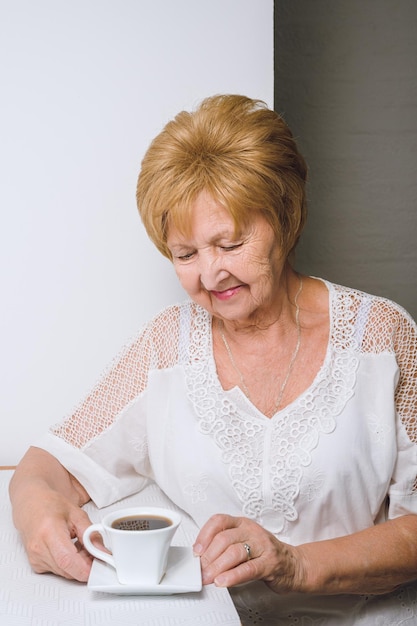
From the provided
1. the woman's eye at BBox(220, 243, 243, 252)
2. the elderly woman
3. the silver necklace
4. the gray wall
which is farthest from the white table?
the gray wall

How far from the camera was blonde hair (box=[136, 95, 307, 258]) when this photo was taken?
4.11ft

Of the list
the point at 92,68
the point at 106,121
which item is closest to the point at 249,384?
the point at 106,121

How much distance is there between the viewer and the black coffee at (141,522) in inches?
38.8

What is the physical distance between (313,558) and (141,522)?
1.09ft

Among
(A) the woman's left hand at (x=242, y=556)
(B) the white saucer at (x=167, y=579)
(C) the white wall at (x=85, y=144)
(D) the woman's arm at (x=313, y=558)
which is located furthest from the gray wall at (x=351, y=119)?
(B) the white saucer at (x=167, y=579)

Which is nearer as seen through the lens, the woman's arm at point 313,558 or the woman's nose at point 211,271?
the woman's arm at point 313,558

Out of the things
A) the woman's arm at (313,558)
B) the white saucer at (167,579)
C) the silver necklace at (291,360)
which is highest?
the silver necklace at (291,360)

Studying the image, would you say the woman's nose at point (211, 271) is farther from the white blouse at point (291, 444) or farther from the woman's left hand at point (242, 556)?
the woman's left hand at point (242, 556)

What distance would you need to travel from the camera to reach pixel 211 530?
1054mm

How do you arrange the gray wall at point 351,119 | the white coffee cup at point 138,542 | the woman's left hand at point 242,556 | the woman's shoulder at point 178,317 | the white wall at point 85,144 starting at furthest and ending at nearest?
the gray wall at point 351,119 < the white wall at point 85,144 < the woman's shoulder at point 178,317 < the woman's left hand at point 242,556 < the white coffee cup at point 138,542

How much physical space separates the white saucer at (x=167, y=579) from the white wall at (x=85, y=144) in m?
0.74

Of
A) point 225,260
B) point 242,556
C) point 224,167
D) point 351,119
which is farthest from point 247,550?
point 351,119

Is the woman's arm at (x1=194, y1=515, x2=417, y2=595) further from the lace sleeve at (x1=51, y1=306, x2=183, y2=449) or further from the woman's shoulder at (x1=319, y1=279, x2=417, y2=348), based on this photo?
the lace sleeve at (x1=51, y1=306, x2=183, y2=449)

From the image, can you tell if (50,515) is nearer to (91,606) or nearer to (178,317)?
(91,606)
